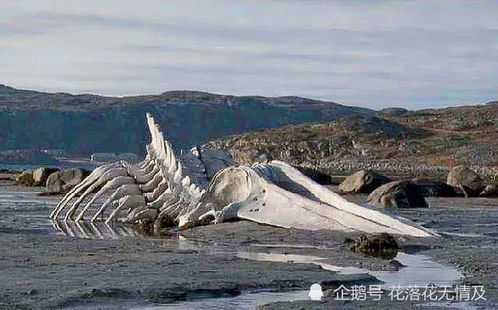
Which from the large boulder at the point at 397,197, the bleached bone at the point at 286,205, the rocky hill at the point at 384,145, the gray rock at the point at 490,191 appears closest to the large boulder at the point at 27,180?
the rocky hill at the point at 384,145

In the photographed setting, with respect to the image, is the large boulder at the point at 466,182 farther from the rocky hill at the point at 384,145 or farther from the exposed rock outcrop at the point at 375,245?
the exposed rock outcrop at the point at 375,245

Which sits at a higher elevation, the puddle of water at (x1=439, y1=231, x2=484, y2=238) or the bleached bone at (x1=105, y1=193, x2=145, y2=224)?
the bleached bone at (x1=105, y1=193, x2=145, y2=224)

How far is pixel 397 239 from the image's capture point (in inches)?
739

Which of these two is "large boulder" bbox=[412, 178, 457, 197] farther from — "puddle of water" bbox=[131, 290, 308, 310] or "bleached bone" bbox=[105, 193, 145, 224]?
"puddle of water" bbox=[131, 290, 308, 310]

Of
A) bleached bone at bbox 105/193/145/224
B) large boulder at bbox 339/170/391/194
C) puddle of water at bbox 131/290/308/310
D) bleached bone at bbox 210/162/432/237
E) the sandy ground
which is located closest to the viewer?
puddle of water at bbox 131/290/308/310

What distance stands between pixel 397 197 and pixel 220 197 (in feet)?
33.4

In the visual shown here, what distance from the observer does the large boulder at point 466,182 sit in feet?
139

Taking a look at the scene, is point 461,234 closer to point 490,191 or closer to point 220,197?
point 220,197

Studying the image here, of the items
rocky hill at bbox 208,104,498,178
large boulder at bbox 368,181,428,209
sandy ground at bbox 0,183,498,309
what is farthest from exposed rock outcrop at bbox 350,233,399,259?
rocky hill at bbox 208,104,498,178

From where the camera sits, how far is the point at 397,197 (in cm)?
3180

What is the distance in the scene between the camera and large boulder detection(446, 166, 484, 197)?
139ft

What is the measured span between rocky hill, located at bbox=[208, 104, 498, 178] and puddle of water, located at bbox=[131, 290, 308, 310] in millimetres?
49384

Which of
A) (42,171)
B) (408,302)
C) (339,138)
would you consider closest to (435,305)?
(408,302)

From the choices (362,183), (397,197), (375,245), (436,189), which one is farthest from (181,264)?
(436,189)
